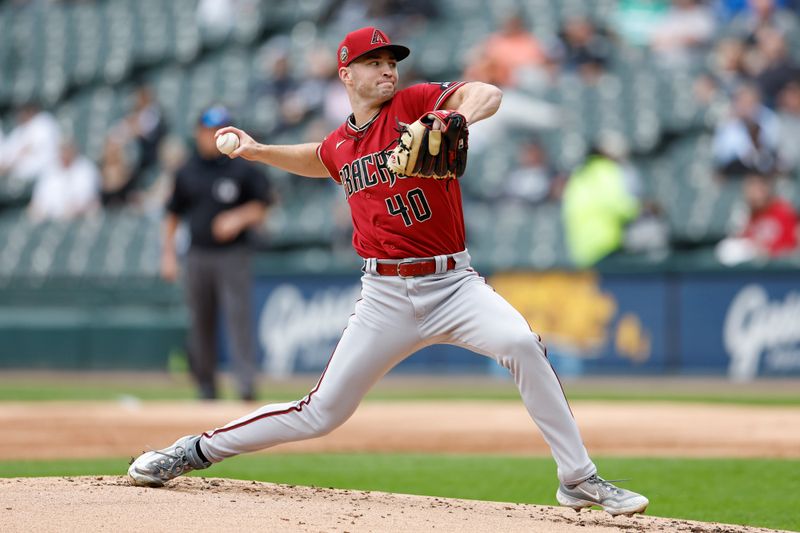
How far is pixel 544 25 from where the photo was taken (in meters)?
16.0

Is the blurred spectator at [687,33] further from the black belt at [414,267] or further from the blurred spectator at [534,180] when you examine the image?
the black belt at [414,267]

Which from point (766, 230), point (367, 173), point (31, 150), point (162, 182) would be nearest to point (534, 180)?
point (766, 230)

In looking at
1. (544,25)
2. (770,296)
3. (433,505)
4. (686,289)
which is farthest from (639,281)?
(433,505)

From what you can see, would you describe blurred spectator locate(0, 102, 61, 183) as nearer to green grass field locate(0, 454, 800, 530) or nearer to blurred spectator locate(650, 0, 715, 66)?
blurred spectator locate(650, 0, 715, 66)

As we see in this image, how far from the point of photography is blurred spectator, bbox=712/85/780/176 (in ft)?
43.1

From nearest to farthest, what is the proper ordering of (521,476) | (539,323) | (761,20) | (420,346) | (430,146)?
(430,146) < (420,346) < (521,476) < (539,323) < (761,20)

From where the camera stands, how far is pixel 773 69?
13750 mm

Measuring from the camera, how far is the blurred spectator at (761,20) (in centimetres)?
1425

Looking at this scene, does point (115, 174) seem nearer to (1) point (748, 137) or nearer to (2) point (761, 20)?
(1) point (748, 137)

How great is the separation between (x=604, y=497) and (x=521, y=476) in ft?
6.48

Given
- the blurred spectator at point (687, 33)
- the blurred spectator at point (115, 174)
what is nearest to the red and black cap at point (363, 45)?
the blurred spectator at point (687, 33)

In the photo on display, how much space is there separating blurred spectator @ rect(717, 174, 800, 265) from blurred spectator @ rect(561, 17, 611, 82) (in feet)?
9.81

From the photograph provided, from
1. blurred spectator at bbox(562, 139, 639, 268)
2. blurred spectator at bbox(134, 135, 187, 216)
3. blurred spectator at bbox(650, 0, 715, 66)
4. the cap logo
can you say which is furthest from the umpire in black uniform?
blurred spectator at bbox(650, 0, 715, 66)

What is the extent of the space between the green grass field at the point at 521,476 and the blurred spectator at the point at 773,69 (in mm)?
7411
